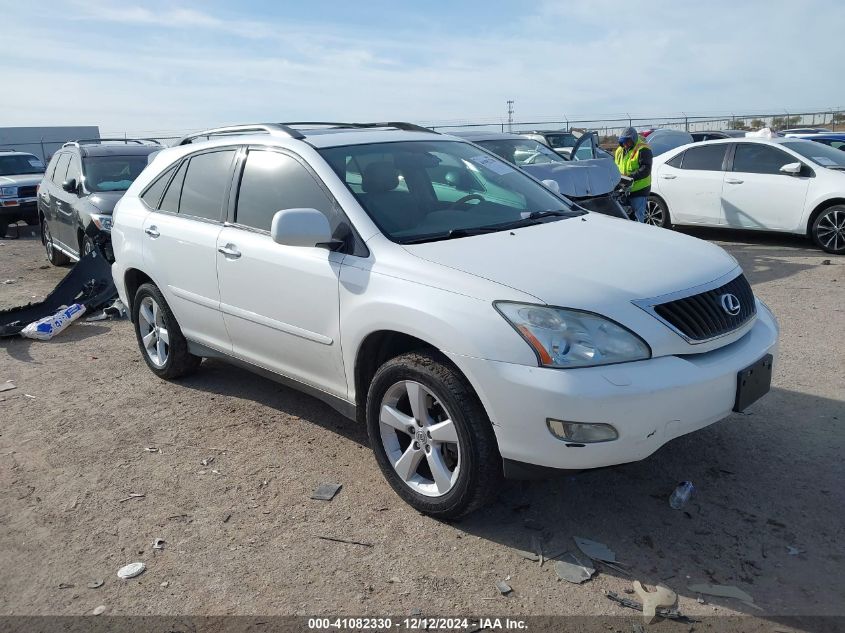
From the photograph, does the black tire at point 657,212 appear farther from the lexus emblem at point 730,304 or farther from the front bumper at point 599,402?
the front bumper at point 599,402

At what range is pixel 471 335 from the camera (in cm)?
309

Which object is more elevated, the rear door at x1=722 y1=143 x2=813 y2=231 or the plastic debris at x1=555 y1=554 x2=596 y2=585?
the rear door at x1=722 y1=143 x2=813 y2=231

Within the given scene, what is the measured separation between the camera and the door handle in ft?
14.3

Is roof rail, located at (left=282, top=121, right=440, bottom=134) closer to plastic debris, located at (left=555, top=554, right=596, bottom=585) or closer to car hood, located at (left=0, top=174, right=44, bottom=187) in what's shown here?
plastic debris, located at (left=555, top=554, right=596, bottom=585)

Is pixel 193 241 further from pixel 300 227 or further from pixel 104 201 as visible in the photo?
pixel 104 201

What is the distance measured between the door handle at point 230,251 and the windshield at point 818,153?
8667mm

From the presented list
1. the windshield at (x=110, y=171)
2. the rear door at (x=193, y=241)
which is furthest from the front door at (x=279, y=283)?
the windshield at (x=110, y=171)

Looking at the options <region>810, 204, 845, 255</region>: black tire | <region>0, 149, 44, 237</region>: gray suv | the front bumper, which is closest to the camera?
the front bumper

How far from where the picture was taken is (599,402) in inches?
114

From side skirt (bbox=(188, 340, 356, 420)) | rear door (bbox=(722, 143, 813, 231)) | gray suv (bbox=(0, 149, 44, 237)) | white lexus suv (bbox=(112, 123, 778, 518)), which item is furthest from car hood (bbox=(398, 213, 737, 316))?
gray suv (bbox=(0, 149, 44, 237))

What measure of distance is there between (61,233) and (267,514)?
26.4 feet

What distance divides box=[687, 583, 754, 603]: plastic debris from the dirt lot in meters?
0.03

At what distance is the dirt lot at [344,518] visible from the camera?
2.99 m

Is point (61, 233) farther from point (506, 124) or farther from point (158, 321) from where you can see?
point (506, 124)
